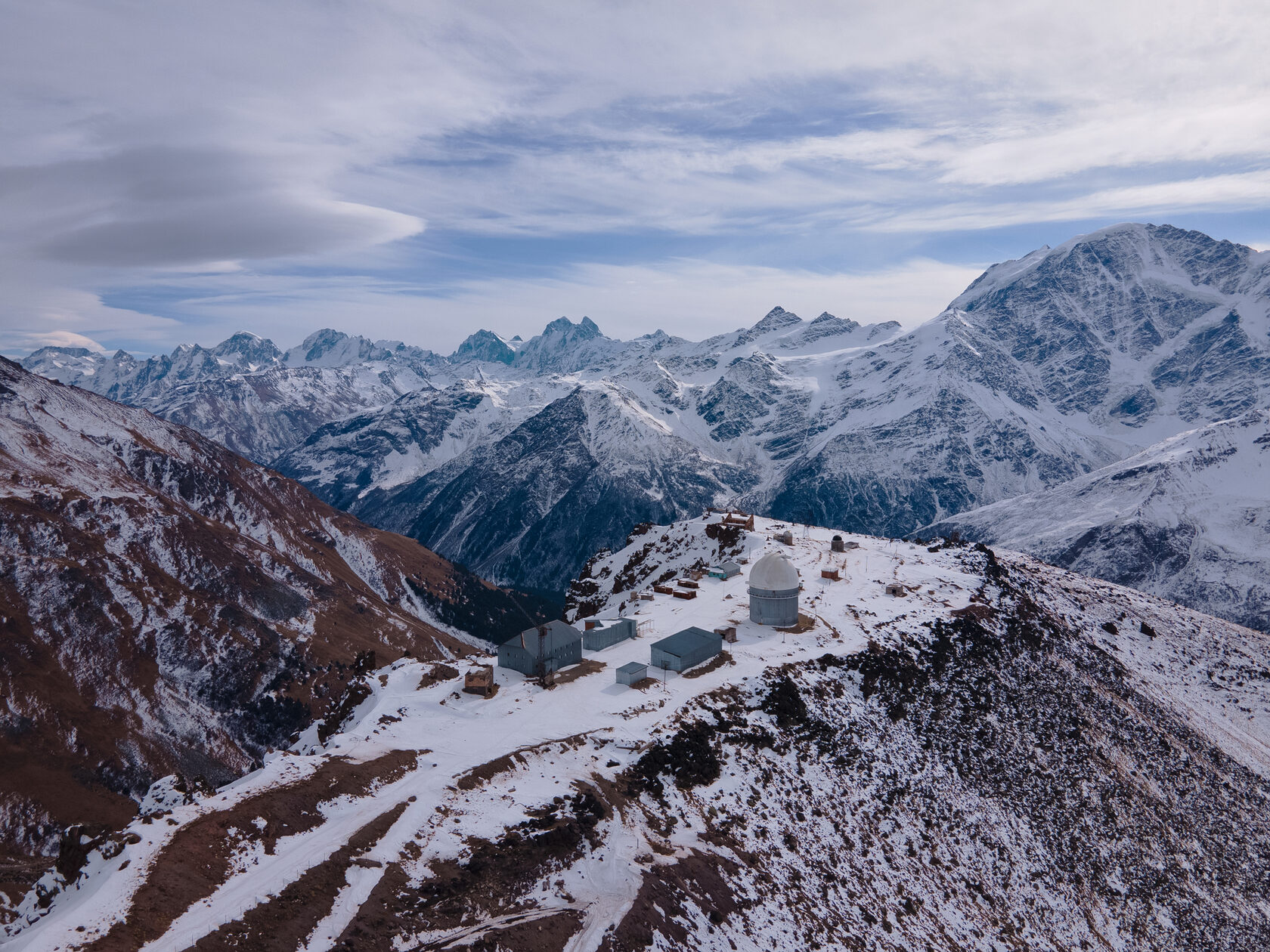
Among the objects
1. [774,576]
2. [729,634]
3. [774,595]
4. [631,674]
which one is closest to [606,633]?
[631,674]

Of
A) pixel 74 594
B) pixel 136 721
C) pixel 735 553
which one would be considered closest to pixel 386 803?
pixel 735 553

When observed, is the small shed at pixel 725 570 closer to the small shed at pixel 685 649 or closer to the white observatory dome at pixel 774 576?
the white observatory dome at pixel 774 576

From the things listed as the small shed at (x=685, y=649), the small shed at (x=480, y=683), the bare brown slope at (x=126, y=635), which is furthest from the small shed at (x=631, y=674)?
the bare brown slope at (x=126, y=635)

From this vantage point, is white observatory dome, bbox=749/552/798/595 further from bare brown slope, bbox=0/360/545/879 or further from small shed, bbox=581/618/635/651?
bare brown slope, bbox=0/360/545/879

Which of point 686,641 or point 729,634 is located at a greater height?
point 686,641

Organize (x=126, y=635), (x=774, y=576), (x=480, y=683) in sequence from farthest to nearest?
(x=126, y=635), (x=774, y=576), (x=480, y=683)

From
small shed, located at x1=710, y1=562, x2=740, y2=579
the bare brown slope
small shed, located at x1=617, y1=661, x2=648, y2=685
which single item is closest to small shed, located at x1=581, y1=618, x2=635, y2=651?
small shed, located at x1=617, y1=661, x2=648, y2=685

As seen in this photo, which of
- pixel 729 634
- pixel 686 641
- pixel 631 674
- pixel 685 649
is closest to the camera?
pixel 631 674

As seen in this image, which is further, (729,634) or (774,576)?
(774,576)

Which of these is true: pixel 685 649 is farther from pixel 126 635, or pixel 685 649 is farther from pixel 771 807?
pixel 126 635
